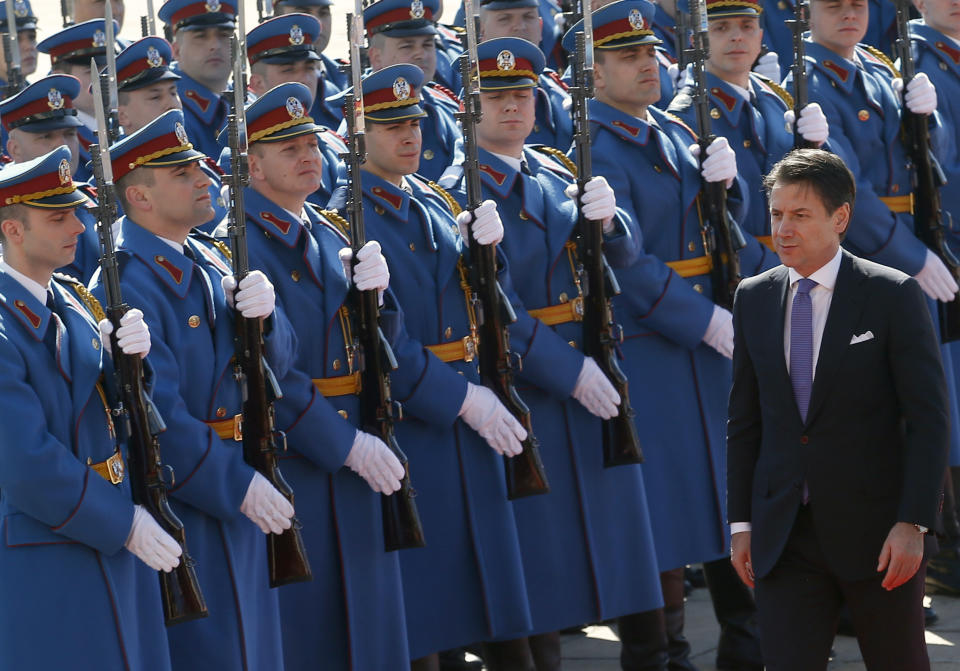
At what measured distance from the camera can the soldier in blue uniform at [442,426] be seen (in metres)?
6.54

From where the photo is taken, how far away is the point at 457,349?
665 centimetres

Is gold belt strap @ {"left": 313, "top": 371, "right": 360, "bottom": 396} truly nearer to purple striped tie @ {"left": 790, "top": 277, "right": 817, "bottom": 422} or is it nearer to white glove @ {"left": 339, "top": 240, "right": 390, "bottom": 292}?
white glove @ {"left": 339, "top": 240, "right": 390, "bottom": 292}

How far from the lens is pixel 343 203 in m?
6.47

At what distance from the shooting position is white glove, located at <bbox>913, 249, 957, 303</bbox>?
321 inches

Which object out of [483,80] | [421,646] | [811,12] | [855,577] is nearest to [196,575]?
[421,646]

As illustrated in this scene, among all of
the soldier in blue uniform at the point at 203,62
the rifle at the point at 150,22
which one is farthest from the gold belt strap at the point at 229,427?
the rifle at the point at 150,22

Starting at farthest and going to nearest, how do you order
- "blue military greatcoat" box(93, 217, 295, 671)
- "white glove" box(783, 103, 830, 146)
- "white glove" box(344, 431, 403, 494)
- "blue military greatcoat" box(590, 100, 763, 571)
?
Result: 1. "white glove" box(783, 103, 830, 146)
2. "blue military greatcoat" box(590, 100, 763, 571)
3. "white glove" box(344, 431, 403, 494)
4. "blue military greatcoat" box(93, 217, 295, 671)

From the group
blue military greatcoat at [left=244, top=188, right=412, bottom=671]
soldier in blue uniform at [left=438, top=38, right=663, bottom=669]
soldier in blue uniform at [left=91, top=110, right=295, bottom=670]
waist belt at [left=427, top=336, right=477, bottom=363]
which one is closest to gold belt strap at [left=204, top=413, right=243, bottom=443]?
soldier in blue uniform at [left=91, top=110, right=295, bottom=670]

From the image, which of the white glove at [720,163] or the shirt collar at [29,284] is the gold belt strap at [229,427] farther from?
the white glove at [720,163]

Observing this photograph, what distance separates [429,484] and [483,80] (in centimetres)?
153

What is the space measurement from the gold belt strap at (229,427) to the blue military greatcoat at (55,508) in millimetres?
570

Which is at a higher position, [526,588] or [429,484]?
[429,484]

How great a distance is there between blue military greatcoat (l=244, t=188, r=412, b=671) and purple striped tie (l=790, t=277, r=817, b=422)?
1.77m

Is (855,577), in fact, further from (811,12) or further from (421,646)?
(811,12)
